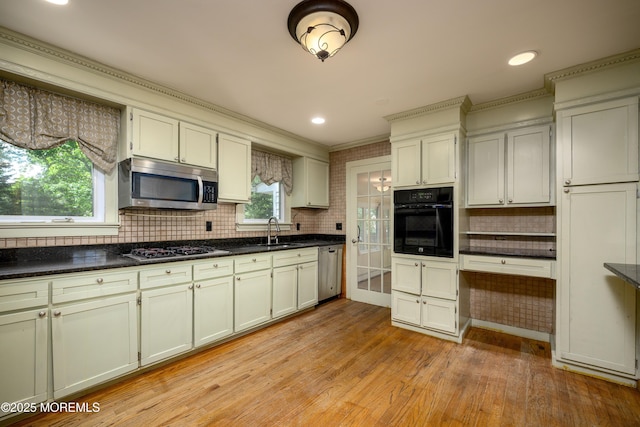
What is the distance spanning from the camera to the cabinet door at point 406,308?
10.1 ft

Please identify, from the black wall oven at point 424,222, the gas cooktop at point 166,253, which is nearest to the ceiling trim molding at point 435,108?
the black wall oven at point 424,222

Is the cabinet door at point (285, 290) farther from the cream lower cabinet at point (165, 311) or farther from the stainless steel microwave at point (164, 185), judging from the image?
the stainless steel microwave at point (164, 185)

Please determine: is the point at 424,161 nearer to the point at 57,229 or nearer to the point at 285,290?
the point at 285,290

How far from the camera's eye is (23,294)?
168 centimetres

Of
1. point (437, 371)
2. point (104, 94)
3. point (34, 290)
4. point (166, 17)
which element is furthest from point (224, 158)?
point (437, 371)

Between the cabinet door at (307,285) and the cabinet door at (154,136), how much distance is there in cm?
199

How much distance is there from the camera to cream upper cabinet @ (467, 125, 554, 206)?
2.67m

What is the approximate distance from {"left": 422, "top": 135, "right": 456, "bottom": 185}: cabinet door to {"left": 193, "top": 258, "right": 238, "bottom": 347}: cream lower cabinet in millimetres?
2294

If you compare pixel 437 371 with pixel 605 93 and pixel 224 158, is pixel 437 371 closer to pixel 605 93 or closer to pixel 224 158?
pixel 605 93

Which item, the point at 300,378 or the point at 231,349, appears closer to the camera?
the point at 300,378

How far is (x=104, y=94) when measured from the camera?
7.45ft

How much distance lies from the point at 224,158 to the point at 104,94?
1.15 meters

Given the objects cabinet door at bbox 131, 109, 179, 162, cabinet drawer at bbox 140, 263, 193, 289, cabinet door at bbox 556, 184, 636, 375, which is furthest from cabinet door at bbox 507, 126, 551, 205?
cabinet door at bbox 131, 109, 179, 162

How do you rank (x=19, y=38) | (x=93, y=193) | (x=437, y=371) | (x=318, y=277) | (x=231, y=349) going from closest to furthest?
(x=19, y=38) → (x=437, y=371) → (x=93, y=193) → (x=231, y=349) → (x=318, y=277)
